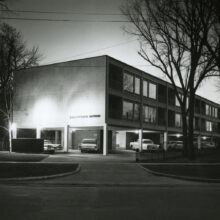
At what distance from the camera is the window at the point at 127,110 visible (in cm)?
4181

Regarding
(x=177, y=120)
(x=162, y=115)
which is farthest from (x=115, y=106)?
(x=177, y=120)

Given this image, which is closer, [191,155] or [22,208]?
[22,208]

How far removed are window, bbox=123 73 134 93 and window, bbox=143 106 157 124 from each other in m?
5.42

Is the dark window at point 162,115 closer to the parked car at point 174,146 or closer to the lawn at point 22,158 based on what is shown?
the parked car at point 174,146

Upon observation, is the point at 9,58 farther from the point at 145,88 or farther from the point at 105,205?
the point at 105,205

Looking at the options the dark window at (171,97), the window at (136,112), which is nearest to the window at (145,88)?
the window at (136,112)

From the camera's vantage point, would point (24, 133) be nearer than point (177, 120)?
Yes

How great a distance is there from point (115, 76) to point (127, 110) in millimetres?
4411

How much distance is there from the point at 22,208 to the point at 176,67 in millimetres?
24469

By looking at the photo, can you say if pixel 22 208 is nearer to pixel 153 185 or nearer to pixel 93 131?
pixel 153 185

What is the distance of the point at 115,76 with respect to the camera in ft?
136

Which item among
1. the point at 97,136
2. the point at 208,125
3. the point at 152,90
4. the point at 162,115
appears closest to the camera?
the point at 97,136

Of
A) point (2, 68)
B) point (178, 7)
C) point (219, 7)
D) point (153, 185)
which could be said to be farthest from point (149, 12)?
point (2, 68)

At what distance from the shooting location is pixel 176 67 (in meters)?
30.8
